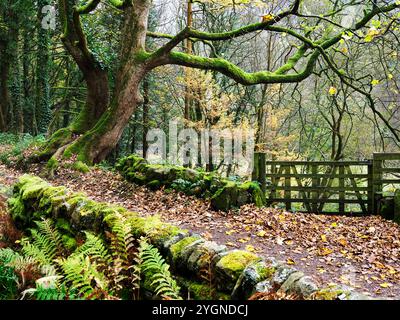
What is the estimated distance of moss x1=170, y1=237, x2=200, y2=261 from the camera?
12.3 feet

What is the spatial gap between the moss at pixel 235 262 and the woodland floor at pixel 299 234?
236cm

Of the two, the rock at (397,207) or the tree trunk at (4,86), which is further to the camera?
the tree trunk at (4,86)

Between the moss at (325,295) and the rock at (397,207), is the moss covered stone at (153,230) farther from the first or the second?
the rock at (397,207)

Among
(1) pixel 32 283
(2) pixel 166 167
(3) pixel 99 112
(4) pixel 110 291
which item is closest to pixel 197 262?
(4) pixel 110 291

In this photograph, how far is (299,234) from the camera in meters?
7.31

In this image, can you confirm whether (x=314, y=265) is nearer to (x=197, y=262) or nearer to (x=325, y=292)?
(x=197, y=262)

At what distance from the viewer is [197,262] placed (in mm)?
3539

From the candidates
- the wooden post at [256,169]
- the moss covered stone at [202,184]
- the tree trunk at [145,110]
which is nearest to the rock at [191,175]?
the moss covered stone at [202,184]

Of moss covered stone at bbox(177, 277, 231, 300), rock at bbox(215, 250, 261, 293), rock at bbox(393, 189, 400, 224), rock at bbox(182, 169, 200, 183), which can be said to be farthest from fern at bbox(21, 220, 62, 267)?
rock at bbox(393, 189, 400, 224)

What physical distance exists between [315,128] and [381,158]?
36.7 feet

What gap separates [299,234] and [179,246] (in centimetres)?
413

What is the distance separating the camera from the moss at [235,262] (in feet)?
10.6

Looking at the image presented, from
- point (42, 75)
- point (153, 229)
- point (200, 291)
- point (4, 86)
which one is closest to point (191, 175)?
point (153, 229)

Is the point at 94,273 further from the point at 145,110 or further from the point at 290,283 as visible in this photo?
the point at 145,110
